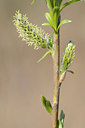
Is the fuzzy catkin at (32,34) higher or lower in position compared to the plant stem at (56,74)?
higher

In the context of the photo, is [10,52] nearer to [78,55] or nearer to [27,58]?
[27,58]

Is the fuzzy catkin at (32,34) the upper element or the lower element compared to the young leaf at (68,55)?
upper

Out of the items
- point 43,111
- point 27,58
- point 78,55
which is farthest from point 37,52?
point 43,111

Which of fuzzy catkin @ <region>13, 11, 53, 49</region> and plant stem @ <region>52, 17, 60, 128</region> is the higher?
fuzzy catkin @ <region>13, 11, 53, 49</region>

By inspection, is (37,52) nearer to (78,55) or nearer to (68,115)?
(78,55)

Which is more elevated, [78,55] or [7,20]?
[7,20]

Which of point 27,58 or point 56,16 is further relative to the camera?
point 27,58

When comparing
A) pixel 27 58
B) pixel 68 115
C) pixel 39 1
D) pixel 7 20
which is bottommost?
pixel 68 115

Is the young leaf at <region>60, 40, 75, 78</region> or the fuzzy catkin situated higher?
the fuzzy catkin

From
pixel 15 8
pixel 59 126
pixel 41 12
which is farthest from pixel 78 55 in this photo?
pixel 59 126
